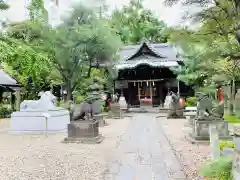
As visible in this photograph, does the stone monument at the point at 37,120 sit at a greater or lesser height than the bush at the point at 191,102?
lesser

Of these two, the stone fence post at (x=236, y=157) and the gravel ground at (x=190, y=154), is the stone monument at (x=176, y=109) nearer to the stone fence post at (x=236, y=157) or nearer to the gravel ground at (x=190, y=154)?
the gravel ground at (x=190, y=154)

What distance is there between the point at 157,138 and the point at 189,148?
2054 mm

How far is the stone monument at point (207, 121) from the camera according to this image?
863cm

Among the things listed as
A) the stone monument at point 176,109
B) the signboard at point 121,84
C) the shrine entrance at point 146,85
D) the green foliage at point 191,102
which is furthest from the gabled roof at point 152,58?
the stone monument at point 176,109

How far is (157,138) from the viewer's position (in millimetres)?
9859

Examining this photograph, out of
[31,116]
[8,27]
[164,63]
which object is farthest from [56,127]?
[164,63]

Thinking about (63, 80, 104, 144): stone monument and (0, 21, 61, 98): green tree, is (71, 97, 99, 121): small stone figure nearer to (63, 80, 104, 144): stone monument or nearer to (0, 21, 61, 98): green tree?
(63, 80, 104, 144): stone monument

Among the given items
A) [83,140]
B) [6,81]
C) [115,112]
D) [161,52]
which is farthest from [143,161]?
[161,52]

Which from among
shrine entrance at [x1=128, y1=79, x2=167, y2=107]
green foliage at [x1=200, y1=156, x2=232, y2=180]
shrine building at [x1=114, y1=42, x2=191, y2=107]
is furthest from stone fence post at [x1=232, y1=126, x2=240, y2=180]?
shrine entrance at [x1=128, y1=79, x2=167, y2=107]

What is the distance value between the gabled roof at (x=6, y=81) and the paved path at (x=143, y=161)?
13113 millimetres

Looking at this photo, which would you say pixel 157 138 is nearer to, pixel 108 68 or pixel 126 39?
pixel 108 68

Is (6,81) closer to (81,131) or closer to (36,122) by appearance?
(36,122)

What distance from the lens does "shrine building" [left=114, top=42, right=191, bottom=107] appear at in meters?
22.5

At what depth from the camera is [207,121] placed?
8.71 meters
